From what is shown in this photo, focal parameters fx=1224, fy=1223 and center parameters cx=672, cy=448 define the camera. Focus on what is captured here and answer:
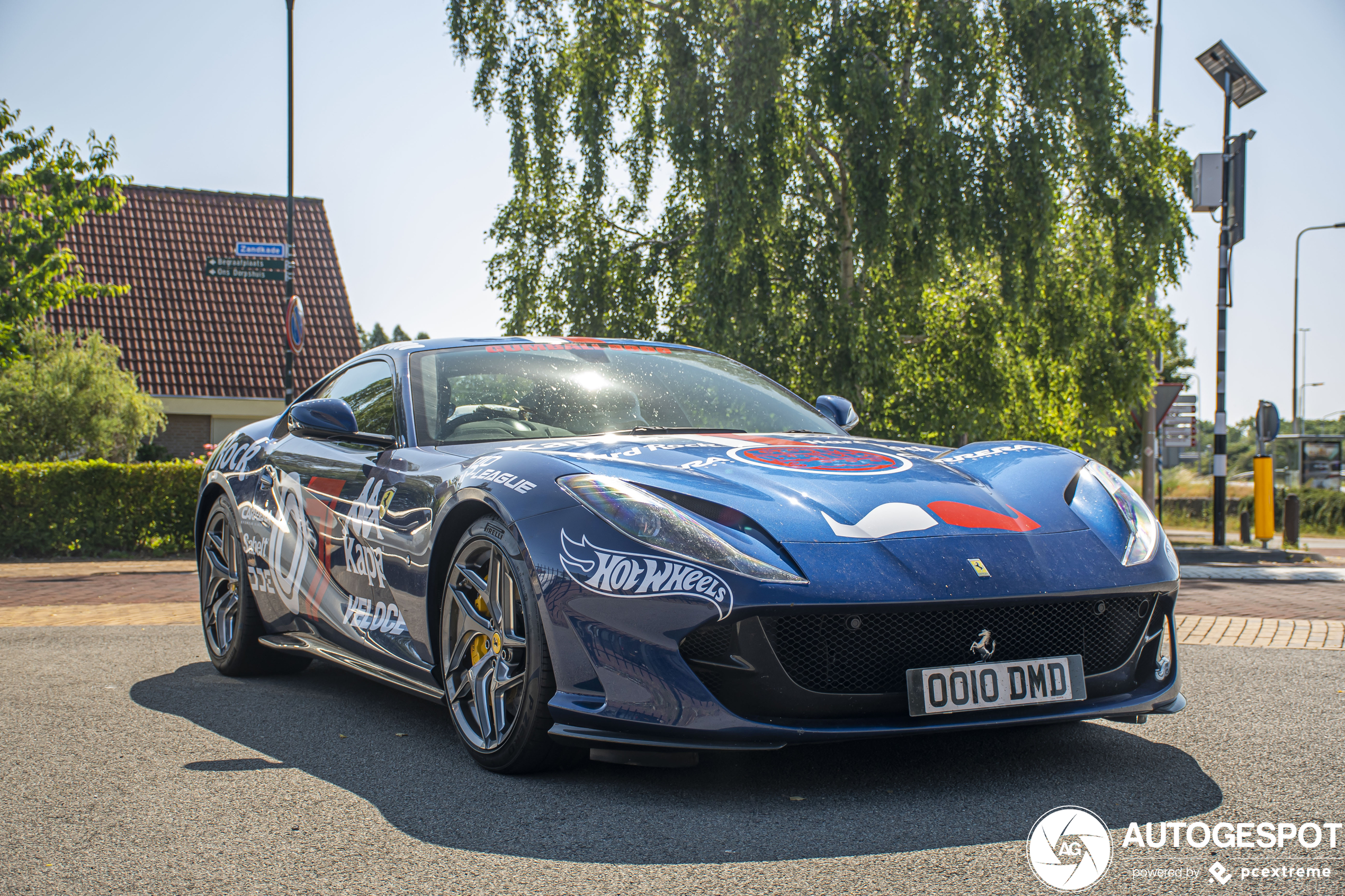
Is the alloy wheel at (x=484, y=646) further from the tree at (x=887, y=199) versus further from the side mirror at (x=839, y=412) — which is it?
the tree at (x=887, y=199)

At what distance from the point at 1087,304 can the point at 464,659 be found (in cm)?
1524

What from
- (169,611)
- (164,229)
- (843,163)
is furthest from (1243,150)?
(164,229)

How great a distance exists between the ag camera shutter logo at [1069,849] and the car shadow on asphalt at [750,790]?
0.05m

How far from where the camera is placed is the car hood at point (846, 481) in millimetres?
3383

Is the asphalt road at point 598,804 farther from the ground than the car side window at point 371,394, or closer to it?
closer to it

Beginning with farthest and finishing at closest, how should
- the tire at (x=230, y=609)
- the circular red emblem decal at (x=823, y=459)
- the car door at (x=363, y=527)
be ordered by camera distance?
1. the tire at (x=230, y=609)
2. the car door at (x=363, y=527)
3. the circular red emblem decal at (x=823, y=459)

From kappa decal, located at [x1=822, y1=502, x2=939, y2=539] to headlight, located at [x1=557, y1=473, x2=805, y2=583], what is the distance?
26cm

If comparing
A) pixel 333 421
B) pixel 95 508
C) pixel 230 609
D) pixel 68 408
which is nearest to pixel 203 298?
pixel 68 408

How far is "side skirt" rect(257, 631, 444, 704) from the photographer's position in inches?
159

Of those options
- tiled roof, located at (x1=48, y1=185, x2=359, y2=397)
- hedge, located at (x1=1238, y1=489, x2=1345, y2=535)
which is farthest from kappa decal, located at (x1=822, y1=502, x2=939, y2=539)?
hedge, located at (x1=1238, y1=489, x2=1345, y2=535)

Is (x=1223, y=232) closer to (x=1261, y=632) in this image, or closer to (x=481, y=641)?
(x=1261, y=632)

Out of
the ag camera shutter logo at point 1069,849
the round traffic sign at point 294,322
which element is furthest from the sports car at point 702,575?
the round traffic sign at point 294,322

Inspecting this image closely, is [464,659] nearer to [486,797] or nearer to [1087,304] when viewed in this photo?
[486,797]

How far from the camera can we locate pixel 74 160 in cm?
1589
